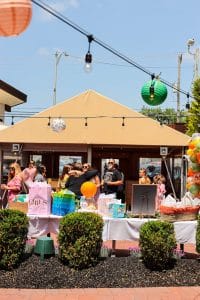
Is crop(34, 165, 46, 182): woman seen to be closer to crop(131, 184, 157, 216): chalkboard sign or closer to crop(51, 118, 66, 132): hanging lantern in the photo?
crop(51, 118, 66, 132): hanging lantern

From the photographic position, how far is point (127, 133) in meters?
15.9

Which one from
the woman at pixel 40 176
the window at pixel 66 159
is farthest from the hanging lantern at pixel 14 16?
the window at pixel 66 159

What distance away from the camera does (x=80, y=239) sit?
22.2ft

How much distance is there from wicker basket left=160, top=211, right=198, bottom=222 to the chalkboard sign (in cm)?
24

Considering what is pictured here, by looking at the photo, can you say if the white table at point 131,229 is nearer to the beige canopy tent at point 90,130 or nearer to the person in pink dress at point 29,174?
the person in pink dress at point 29,174

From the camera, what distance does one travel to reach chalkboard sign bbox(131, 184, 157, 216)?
24.5ft

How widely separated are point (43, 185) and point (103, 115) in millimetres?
8687

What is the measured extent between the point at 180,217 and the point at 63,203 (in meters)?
1.68

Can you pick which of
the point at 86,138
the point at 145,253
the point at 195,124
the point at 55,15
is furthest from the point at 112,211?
the point at 195,124

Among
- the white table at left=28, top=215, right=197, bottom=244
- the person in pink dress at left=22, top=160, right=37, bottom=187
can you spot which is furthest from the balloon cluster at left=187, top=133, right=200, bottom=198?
→ the person in pink dress at left=22, top=160, right=37, bottom=187

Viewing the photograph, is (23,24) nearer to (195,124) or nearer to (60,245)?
(60,245)

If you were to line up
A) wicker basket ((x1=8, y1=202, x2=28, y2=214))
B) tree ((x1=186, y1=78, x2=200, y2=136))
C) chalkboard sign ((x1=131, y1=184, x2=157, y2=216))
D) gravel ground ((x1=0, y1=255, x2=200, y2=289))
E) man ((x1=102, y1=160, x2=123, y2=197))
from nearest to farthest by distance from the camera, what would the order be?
gravel ground ((x1=0, y1=255, x2=200, y2=289)) → chalkboard sign ((x1=131, y1=184, x2=157, y2=216)) → wicker basket ((x1=8, y1=202, x2=28, y2=214)) → man ((x1=102, y1=160, x2=123, y2=197)) → tree ((x1=186, y1=78, x2=200, y2=136))

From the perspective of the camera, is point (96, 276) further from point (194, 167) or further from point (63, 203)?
point (194, 167)
